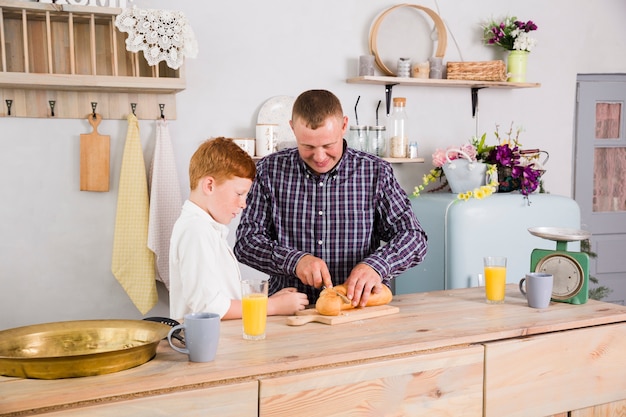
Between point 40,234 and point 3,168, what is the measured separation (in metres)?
0.37

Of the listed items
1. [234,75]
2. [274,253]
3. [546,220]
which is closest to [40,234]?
[234,75]

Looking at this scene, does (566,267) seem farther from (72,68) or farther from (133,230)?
(72,68)

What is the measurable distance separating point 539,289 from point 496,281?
0.15 metres

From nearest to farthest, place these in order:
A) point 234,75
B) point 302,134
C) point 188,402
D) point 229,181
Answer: point 188,402 → point 229,181 → point 302,134 → point 234,75

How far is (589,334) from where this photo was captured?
208 centimetres

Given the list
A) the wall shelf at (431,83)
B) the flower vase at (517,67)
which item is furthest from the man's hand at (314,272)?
the flower vase at (517,67)

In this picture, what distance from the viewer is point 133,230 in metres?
3.43

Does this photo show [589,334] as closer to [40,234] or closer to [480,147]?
[480,147]

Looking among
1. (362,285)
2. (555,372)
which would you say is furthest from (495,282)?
(362,285)

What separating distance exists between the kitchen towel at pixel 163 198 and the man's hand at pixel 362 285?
1.52 meters

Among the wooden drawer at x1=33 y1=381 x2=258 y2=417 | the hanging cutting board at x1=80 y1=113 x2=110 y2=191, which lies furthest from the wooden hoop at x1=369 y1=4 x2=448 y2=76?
the wooden drawer at x1=33 y1=381 x2=258 y2=417

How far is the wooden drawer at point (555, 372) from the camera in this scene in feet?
6.35

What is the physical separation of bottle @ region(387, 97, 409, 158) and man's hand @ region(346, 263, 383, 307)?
74.2 inches

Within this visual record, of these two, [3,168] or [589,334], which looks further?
[3,168]
